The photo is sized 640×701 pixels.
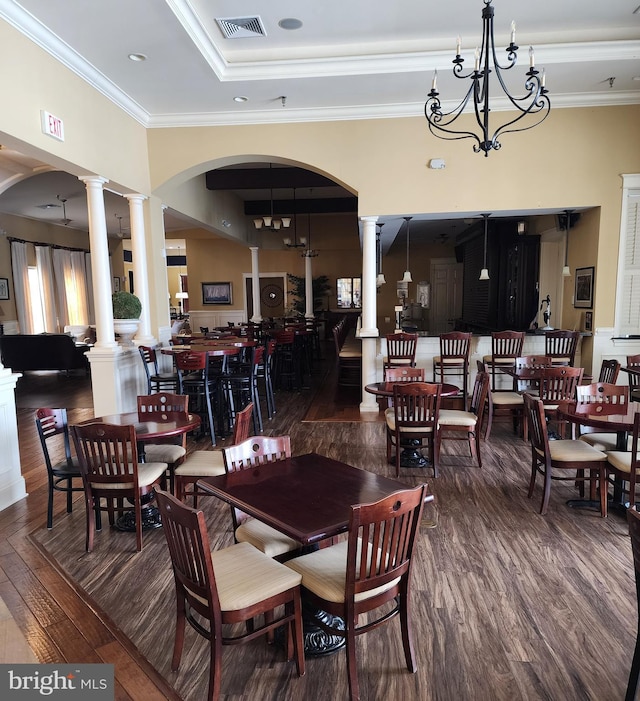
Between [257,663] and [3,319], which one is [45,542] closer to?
[257,663]

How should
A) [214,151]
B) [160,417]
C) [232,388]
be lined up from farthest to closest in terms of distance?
[214,151]
[232,388]
[160,417]

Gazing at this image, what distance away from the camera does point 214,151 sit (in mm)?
5965

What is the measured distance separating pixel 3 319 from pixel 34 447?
6601mm

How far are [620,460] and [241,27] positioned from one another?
458 centimetres

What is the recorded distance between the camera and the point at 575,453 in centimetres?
316

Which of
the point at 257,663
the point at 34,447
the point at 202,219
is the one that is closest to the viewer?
the point at 257,663

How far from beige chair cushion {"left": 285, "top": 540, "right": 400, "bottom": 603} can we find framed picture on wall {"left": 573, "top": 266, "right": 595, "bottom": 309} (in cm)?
523

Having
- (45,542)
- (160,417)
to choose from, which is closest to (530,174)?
(160,417)

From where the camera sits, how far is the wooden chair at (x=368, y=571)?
64.5 inches

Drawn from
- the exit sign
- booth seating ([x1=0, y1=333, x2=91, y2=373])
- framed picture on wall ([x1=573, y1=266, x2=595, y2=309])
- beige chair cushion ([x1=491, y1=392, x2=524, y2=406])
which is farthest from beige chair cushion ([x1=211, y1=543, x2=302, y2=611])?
booth seating ([x1=0, y1=333, x2=91, y2=373])

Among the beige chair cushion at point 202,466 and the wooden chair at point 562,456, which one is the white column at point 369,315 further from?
the beige chair cushion at point 202,466

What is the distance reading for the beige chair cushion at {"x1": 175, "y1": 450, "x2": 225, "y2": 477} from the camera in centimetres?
299

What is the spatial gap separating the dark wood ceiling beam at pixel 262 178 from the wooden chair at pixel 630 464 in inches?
268

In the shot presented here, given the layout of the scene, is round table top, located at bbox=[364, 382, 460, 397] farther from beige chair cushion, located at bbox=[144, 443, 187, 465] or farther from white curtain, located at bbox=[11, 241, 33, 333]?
white curtain, located at bbox=[11, 241, 33, 333]
